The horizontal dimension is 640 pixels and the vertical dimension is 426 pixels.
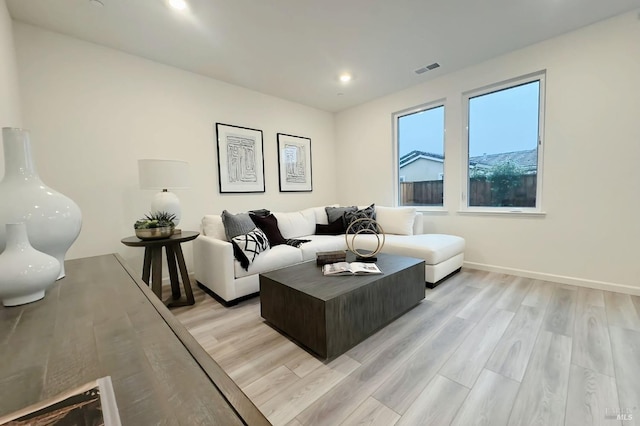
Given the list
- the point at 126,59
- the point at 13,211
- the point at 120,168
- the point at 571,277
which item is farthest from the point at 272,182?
the point at 571,277

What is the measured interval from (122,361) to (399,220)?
11.2 ft

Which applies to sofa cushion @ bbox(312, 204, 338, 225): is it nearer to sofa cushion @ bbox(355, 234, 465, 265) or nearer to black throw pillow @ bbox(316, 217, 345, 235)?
black throw pillow @ bbox(316, 217, 345, 235)

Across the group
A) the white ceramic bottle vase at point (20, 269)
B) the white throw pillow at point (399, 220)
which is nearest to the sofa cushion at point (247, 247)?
the white ceramic bottle vase at point (20, 269)

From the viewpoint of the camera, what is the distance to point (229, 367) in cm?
160

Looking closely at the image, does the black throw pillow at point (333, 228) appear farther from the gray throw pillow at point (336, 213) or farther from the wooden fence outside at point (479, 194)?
the wooden fence outside at point (479, 194)

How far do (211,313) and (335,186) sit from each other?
132 inches

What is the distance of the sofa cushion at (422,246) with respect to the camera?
2.78 meters

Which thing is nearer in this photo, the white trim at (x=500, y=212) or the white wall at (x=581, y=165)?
the white wall at (x=581, y=165)

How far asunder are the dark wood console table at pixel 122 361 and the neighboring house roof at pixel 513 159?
3.76m

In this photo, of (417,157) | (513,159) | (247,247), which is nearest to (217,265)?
(247,247)

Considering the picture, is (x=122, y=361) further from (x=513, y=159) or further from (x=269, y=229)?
(x=513, y=159)

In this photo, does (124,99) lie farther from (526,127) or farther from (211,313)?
(526,127)

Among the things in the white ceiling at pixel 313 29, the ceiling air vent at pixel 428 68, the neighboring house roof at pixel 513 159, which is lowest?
the neighboring house roof at pixel 513 159

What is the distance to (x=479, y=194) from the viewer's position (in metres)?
3.45
